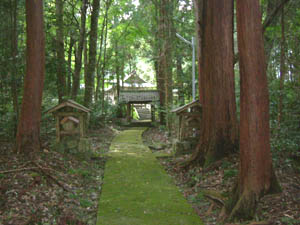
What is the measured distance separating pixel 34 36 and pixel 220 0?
5026mm

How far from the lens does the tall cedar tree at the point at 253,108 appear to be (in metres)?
4.53

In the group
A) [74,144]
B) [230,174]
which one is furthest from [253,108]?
[74,144]

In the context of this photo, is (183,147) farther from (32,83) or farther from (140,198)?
(32,83)

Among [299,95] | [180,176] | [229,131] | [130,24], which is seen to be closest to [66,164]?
[180,176]

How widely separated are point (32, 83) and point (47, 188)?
10.1ft

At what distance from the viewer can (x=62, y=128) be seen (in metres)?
9.65

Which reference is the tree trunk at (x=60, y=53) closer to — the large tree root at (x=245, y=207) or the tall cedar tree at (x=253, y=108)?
the tall cedar tree at (x=253, y=108)

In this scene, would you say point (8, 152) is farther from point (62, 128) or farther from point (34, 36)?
point (34, 36)

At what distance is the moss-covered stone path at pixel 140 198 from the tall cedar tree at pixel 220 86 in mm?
1575

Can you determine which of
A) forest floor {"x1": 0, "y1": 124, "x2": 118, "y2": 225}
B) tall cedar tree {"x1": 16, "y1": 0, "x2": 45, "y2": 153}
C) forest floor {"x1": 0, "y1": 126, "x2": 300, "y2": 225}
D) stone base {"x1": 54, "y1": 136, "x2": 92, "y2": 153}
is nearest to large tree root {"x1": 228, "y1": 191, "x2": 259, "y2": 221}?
forest floor {"x1": 0, "y1": 126, "x2": 300, "y2": 225}

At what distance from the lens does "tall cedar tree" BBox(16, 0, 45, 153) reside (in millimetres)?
7379

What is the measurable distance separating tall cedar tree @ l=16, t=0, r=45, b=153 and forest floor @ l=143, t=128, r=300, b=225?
397cm

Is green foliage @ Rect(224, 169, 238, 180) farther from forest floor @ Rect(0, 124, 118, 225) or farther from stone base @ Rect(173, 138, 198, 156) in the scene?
stone base @ Rect(173, 138, 198, 156)

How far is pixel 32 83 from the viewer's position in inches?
295
